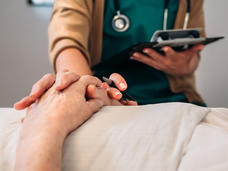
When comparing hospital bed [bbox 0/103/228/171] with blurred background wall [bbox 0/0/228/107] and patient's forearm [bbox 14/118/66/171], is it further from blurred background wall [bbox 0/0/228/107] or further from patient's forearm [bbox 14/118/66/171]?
blurred background wall [bbox 0/0/228/107]

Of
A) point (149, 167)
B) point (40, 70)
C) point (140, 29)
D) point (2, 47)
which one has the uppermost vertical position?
point (140, 29)

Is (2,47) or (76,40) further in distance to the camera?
(2,47)

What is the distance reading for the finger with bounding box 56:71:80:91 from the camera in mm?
458

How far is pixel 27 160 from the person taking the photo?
1.05ft

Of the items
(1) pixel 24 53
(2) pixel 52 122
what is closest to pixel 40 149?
(2) pixel 52 122

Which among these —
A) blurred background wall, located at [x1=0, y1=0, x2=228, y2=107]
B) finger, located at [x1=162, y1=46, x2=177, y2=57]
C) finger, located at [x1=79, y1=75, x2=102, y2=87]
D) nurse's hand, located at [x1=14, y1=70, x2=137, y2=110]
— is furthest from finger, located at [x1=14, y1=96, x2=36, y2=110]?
blurred background wall, located at [x1=0, y1=0, x2=228, y2=107]

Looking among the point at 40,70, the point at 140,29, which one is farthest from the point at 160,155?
the point at 40,70

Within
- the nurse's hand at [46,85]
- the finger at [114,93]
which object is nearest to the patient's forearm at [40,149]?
the nurse's hand at [46,85]

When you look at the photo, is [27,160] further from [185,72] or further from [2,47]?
[2,47]

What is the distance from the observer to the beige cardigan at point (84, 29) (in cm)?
86

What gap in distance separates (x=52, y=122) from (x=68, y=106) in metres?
0.06

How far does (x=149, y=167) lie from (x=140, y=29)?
2.56 ft

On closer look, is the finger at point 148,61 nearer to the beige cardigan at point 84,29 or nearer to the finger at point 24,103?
the beige cardigan at point 84,29

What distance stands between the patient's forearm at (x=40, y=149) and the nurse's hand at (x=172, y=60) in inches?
20.2
